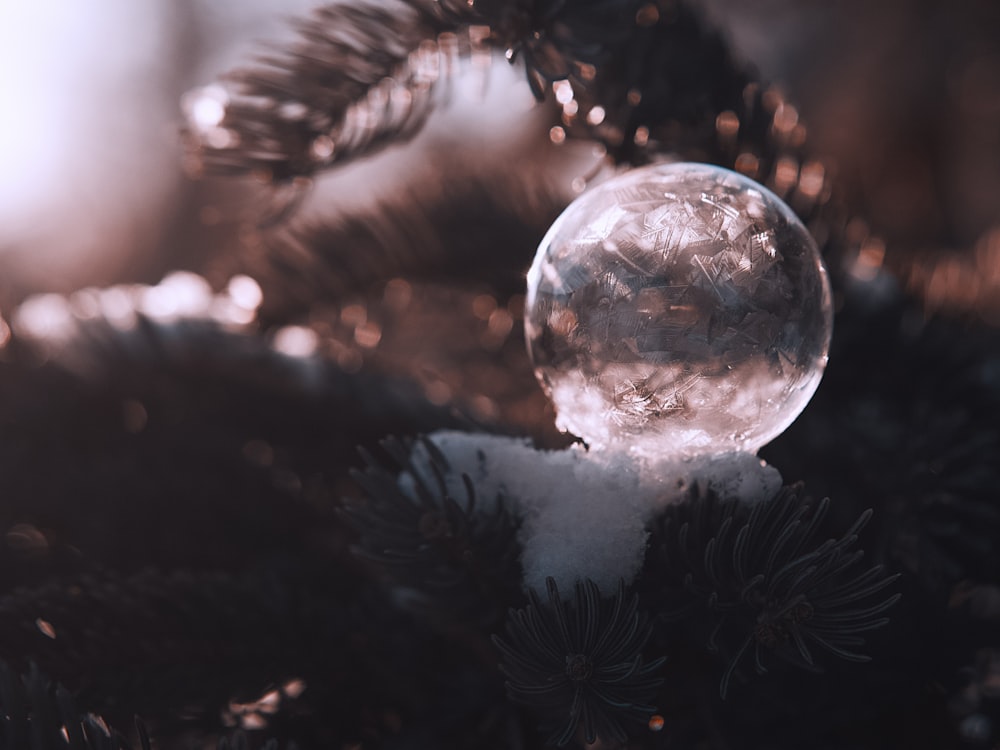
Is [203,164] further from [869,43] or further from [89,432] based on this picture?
[869,43]

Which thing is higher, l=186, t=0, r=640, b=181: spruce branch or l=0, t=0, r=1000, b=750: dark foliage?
l=186, t=0, r=640, b=181: spruce branch

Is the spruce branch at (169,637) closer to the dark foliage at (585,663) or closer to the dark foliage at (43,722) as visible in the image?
the dark foliage at (43,722)

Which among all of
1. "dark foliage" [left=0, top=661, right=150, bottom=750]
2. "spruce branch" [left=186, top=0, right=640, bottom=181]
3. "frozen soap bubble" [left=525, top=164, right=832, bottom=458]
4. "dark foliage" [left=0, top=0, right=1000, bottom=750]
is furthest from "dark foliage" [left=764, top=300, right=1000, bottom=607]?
"dark foliage" [left=0, top=661, right=150, bottom=750]

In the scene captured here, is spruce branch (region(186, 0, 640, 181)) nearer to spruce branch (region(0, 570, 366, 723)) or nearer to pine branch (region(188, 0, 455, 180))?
pine branch (region(188, 0, 455, 180))

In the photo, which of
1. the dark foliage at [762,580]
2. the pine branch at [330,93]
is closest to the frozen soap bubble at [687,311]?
the dark foliage at [762,580]

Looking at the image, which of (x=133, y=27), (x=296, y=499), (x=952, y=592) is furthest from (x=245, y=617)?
(x=133, y=27)

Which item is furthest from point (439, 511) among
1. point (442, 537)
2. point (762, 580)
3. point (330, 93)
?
point (330, 93)
